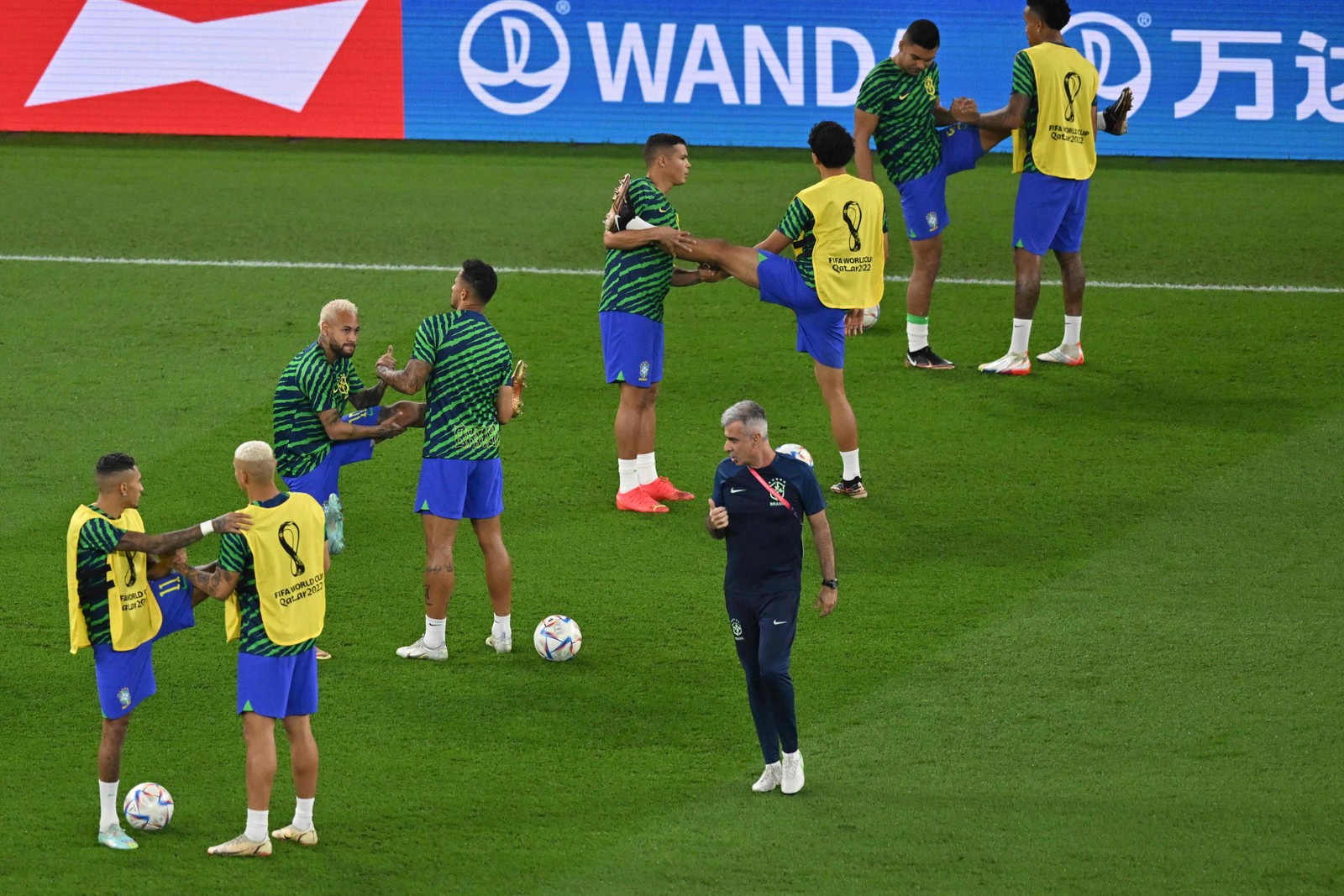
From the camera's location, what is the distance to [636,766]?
7.52 metres

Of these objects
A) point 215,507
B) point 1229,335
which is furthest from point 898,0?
point 215,507

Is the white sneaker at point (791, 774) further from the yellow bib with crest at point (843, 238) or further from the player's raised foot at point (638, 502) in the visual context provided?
the yellow bib with crest at point (843, 238)

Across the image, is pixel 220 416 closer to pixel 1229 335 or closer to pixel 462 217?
pixel 462 217

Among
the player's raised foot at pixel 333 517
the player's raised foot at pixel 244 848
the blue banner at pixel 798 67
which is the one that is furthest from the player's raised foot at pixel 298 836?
the blue banner at pixel 798 67

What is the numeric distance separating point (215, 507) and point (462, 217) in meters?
7.59

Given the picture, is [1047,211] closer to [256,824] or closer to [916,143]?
[916,143]

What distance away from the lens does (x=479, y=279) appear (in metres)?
8.30

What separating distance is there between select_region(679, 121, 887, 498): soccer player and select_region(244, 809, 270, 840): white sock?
4.81 metres

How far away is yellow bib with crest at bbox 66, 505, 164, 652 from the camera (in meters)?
6.60

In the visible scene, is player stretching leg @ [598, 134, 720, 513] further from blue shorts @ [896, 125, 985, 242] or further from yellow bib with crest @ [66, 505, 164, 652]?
yellow bib with crest @ [66, 505, 164, 652]

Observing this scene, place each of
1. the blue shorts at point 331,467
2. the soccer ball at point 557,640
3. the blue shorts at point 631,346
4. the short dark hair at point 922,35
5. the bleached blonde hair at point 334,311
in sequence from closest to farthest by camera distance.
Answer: the bleached blonde hair at point 334,311 → the blue shorts at point 331,467 → the soccer ball at point 557,640 → the blue shorts at point 631,346 → the short dark hair at point 922,35

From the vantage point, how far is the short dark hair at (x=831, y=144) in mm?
10180

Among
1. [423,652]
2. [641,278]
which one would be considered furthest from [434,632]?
[641,278]

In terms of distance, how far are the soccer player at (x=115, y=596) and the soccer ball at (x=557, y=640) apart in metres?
2.32
